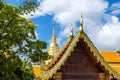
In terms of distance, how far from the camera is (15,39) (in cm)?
1802

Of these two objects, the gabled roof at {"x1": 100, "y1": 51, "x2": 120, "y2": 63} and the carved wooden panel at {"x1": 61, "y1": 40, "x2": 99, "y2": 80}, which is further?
the gabled roof at {"x1": 100, "y1": 51, "x2": 120, "y2": 63}

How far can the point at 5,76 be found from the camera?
59.0 feet

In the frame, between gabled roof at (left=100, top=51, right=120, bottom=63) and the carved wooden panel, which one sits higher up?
gabled roof at (left=100, top=51, right=120, bottom=63)

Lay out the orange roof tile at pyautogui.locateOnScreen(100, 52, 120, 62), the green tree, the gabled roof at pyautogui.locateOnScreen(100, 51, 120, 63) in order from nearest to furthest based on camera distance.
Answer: the green tree, the gabled roof at pyautogui.locateOnScreen(100, 51, 120, 63), the orange roof tile at pyautogui.locateOnScreen(100, 52, 120, 62)

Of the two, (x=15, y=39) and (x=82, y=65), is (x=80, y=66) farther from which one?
(x=15, y=39)

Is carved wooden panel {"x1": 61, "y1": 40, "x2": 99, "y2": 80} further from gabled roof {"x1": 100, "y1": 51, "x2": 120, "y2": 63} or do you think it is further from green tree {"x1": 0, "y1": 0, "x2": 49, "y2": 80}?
gabled roof {"x1": 100, "y1": 51, "x2": 120, "y2": 63}

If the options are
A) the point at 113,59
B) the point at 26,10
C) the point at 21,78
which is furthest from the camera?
the point at 113,59

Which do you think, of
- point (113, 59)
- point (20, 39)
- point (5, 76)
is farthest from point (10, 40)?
point (113, 59)

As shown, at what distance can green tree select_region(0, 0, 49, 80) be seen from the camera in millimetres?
17812

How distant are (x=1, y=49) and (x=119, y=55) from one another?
5517cm

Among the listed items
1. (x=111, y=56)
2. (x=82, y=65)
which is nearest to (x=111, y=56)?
(x=111, y=56)

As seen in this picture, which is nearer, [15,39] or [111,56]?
[15,39]

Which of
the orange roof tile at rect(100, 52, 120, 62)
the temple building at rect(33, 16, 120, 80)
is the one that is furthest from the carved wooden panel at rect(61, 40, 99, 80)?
the orange roof tile at rect(100, 52, 120, 62)

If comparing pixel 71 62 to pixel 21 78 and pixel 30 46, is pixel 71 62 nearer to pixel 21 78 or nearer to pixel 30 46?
pixel 30 46
